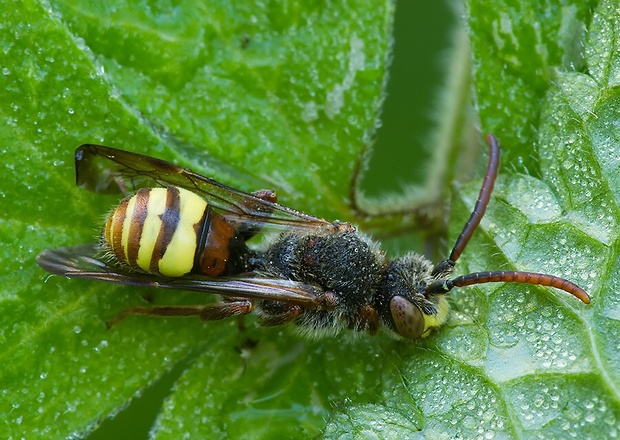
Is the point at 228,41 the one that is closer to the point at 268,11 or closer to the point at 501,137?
the point at 268,11

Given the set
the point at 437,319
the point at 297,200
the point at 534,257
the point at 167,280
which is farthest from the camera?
the point at 297,200

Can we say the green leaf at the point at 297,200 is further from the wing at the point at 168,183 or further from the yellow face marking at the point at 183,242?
the yellow face marking at the point at 183,242

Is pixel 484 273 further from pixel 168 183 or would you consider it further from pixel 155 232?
pixel 168 183

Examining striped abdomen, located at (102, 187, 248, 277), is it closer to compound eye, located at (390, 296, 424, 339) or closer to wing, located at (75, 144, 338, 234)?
wing, located at (75, 144, 338, 234)

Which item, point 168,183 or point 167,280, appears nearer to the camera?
point 167,280

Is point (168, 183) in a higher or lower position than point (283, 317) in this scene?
higher

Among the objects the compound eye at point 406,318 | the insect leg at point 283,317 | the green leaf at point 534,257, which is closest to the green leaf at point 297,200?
the green leaf at point 534,257

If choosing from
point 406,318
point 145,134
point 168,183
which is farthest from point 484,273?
point 145,134
